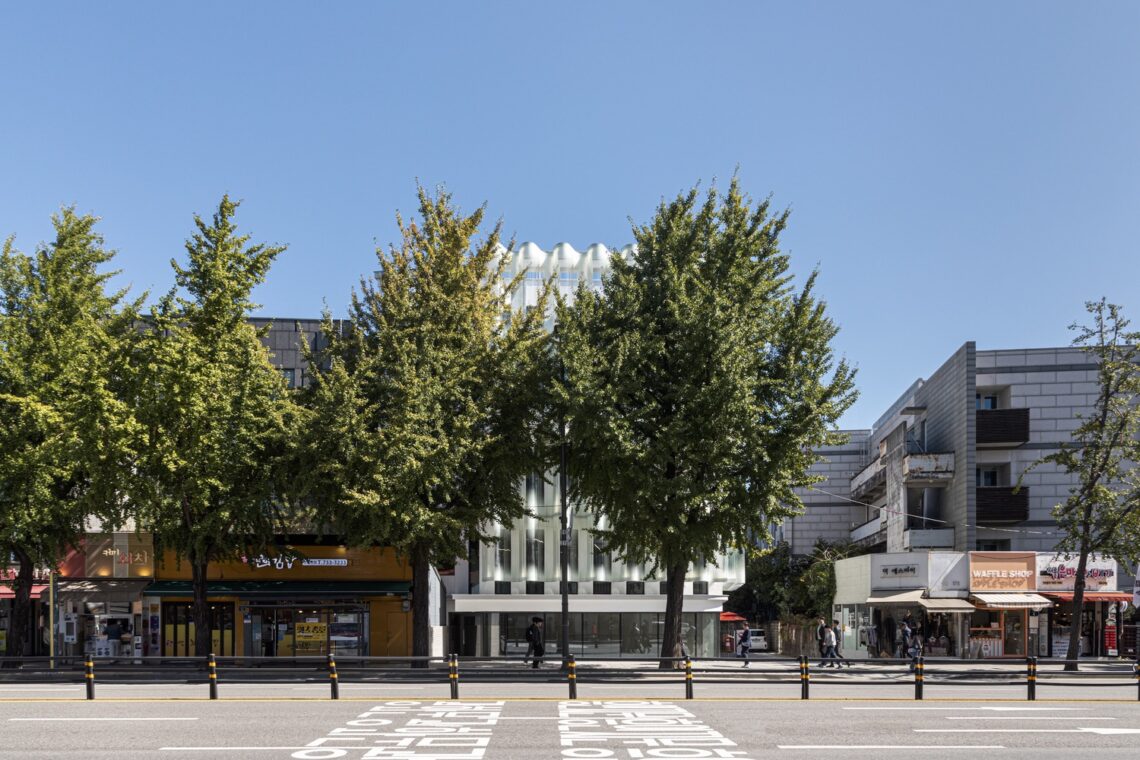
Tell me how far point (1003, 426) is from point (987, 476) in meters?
3.20

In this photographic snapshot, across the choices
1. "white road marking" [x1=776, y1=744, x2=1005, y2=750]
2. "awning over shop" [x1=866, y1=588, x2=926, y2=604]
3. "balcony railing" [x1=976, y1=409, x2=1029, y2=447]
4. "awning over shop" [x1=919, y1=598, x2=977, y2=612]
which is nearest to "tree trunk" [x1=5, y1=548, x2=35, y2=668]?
Result: "white road marking" [x1=776, y1=744, x2=1005, y2=750]

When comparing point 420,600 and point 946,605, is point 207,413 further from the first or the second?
point 946,605

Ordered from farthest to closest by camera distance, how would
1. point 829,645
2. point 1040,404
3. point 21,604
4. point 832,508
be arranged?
point 832,508
point 1040,404
point 829,645
point 21,604

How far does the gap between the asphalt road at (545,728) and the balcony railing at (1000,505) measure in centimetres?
2612

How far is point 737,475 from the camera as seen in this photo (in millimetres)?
34750

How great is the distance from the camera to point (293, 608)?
4144cm

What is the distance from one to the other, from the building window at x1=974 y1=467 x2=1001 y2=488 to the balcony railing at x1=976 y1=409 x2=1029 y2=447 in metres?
2.05

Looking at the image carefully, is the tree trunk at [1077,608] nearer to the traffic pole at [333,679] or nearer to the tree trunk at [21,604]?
the traffic pole at [333,679]

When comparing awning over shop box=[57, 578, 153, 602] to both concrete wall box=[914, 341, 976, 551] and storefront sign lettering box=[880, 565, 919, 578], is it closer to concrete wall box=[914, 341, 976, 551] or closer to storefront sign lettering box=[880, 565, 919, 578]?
storefront sign lettering box=[880, 565, 919, 578]

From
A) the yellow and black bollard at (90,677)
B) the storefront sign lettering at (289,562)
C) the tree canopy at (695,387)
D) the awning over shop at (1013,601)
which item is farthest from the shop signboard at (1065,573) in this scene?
the yellow and black bollard at (90,677)

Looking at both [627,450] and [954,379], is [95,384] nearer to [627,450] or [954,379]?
[627,450]

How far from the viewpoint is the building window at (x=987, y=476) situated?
172ft

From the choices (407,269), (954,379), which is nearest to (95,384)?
(407,269)

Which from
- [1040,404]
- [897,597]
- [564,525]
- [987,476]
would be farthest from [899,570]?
[564,525]
